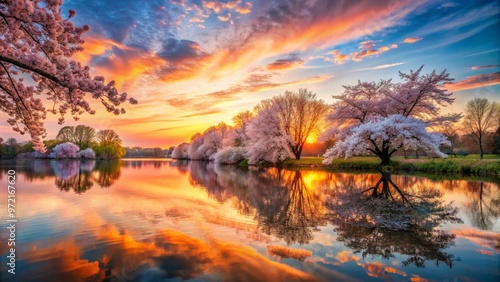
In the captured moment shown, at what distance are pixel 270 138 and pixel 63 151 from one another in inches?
3087

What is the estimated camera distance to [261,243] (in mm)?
6824

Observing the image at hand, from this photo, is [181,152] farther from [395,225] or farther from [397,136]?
[395,225]

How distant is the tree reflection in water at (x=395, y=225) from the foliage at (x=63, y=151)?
3878 inches

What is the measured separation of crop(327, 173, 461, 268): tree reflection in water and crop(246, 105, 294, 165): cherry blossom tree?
101 feet

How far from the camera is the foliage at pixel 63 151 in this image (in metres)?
86.3

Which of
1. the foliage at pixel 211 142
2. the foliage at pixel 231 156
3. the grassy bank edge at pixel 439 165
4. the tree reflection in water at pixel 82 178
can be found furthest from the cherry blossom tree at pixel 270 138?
the foliage at pixel 211 142

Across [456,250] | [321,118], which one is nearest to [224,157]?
[321,118]

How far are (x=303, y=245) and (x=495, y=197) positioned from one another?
1253 cm

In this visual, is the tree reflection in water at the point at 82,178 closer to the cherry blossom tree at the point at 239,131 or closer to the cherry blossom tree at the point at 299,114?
the cherry blossom tree at the point at 299,114

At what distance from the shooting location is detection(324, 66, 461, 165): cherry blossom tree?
22094mm

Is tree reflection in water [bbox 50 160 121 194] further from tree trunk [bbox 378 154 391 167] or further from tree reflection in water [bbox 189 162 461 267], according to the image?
tree trunk [bbox 378 154 391 167]

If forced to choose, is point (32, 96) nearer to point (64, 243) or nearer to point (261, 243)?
point (64, 243)

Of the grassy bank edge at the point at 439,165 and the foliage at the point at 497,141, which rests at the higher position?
the foliage at the point at 497,141

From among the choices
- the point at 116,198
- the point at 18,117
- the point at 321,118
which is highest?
the point at 321,118
